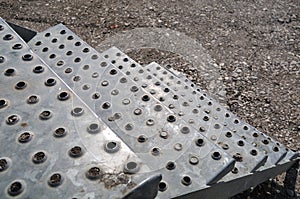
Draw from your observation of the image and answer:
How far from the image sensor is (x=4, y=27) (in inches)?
59.1

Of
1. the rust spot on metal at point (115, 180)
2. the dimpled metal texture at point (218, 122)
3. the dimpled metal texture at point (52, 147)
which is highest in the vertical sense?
the dimpled metal texture at point (218, 122)

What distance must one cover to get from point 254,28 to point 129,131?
10.5 ft

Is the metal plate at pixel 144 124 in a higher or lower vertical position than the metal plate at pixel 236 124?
lower

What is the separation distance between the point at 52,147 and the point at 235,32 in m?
3.59

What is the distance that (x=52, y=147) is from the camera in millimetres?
1012

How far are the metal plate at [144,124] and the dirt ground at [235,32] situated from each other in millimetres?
1593

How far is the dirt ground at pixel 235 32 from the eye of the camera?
3.16 m

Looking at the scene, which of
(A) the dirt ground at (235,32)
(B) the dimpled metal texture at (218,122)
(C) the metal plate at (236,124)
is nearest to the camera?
(B) the dimpled metal texture at (218,122)

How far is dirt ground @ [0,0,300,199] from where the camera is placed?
3164 millimetres

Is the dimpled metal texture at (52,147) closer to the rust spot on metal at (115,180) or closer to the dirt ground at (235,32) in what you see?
the rust spot on metal at (115,180)

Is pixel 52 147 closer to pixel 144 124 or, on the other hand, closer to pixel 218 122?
pixel 144 124

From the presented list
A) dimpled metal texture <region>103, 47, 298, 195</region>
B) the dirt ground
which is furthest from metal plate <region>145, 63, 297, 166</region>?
the dirt ground

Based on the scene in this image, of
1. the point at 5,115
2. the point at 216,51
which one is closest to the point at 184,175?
the point at 5,115

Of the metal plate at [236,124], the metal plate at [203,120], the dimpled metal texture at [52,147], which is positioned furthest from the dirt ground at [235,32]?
the dimpled metal texture at [52,147]
